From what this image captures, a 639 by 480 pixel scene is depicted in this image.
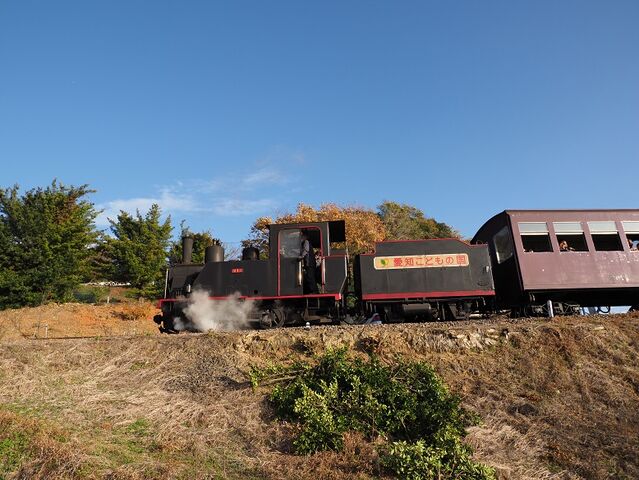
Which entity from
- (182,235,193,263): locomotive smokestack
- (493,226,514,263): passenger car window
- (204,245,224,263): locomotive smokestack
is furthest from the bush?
(493,226,514,263): passenger car window

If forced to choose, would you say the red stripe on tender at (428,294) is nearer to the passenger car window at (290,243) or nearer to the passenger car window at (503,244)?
the passenger car window at (503,244)

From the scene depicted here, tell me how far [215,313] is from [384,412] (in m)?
6.91

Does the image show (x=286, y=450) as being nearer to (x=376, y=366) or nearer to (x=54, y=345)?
(x=376, y=366)

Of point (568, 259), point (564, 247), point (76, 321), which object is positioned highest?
point (564, 247)

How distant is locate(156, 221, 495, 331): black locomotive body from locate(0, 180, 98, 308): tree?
1498 centimetres

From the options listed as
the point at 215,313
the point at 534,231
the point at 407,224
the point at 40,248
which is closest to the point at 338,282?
the point at 215,313

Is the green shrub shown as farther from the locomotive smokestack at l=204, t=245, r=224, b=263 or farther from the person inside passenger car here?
the person inside passenger car

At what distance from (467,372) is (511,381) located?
81cm

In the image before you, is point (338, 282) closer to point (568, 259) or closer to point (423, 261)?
point (423, 261)

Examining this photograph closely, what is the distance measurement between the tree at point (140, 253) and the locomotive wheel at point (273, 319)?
62.9 feet

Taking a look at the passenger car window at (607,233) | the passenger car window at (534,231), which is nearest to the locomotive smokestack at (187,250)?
the passenger car window at (534,231)

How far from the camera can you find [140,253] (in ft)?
95.1

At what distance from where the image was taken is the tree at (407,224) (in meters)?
39.7

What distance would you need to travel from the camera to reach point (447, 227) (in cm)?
5347
